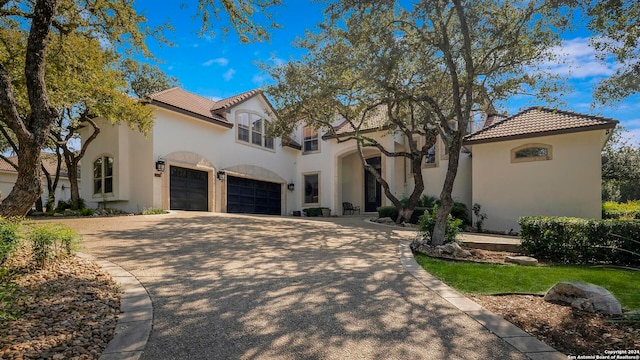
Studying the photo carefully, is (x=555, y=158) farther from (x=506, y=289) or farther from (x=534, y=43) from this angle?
(x=506, y=289)

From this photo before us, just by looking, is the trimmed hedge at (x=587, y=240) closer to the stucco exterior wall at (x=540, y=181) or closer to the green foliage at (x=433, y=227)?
the green foliage at (x=433, y=227)

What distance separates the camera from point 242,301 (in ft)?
14.5

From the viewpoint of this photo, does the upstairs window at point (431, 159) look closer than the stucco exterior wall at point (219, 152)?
No

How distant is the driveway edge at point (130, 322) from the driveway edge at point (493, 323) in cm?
356

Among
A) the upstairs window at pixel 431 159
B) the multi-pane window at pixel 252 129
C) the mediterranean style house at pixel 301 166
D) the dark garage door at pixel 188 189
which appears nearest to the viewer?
the mediterranean style house at pixel 301 166

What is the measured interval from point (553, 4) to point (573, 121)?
303 inches

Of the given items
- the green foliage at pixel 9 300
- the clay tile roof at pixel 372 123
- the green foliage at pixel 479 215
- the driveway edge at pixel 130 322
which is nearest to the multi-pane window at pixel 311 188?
the clay tile roof at pixel 372 123

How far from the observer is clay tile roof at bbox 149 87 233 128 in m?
15.7

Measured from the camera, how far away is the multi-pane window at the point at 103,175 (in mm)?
16594

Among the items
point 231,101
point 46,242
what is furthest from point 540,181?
point 46,242

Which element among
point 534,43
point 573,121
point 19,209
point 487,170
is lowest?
point 19,209

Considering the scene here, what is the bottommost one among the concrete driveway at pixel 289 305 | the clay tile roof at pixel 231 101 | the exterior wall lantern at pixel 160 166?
the concrete driveway at pixel 289 305

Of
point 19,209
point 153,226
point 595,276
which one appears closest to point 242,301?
point 19,209

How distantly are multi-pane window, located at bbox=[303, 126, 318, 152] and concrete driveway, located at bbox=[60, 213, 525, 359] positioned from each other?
1527 cm
